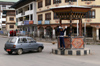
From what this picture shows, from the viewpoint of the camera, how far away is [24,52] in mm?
17031

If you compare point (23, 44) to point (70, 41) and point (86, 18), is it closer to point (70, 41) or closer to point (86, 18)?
point (70, 41)

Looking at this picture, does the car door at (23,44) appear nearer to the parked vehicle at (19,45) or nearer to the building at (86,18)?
the parked vehicle at (19,45)

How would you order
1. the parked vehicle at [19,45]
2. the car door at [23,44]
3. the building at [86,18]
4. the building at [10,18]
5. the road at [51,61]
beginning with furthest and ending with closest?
the building at [10,18]
the building at [86,18]
the car door at [23,44]
the parked vehicle at [19,45]
the road at [51,61]

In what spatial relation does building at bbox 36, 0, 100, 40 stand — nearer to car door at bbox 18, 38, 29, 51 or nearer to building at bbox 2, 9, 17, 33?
car door at bbox 18, 38, 29, 51

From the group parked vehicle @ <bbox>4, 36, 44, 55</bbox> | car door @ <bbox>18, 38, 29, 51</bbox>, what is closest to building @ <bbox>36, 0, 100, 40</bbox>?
parked vehicle @ <bbox>4, 36, 44, 55</bbox>

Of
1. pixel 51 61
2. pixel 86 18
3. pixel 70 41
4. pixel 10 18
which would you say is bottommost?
pixel 51 61

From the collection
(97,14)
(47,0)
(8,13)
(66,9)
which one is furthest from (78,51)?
(8,13)

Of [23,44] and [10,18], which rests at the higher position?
[10,18]

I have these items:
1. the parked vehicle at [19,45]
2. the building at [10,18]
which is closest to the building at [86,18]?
the parked vehicle at [19,45]

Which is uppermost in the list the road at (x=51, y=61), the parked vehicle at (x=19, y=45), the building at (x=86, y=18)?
the building at (x=86, y=18)

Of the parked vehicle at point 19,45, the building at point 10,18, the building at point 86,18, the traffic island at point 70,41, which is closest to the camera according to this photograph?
the traffic island at point 70,41

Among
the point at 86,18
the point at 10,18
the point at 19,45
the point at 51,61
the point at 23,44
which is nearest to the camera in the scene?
the point at 51,61

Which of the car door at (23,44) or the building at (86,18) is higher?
the building at (86,18)

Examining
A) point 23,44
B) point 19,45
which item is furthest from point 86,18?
point 19,45
